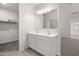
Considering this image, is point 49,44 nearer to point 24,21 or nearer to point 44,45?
point 44,45

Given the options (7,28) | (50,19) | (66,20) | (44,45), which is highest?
(50,19)

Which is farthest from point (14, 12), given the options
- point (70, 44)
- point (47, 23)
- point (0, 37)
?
point (70, 44)

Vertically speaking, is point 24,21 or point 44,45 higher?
point 24,21

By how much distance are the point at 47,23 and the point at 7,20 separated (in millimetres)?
2518

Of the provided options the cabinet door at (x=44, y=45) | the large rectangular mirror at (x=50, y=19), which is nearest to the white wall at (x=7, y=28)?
the large rectangular mirror at (x=50, y=19)

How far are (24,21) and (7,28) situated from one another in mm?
1636

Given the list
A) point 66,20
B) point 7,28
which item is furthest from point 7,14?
point 66,20

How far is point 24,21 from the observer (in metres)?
2.85

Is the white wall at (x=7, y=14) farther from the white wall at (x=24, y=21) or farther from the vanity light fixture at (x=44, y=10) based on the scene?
the vanity light fixture at (x=44, y=10)

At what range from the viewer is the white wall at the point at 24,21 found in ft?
9.04

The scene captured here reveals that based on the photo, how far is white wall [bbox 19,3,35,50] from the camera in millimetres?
2754

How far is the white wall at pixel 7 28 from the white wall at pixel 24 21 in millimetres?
1537

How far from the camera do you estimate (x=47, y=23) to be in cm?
258

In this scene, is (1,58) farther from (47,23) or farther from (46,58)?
(47,23)
